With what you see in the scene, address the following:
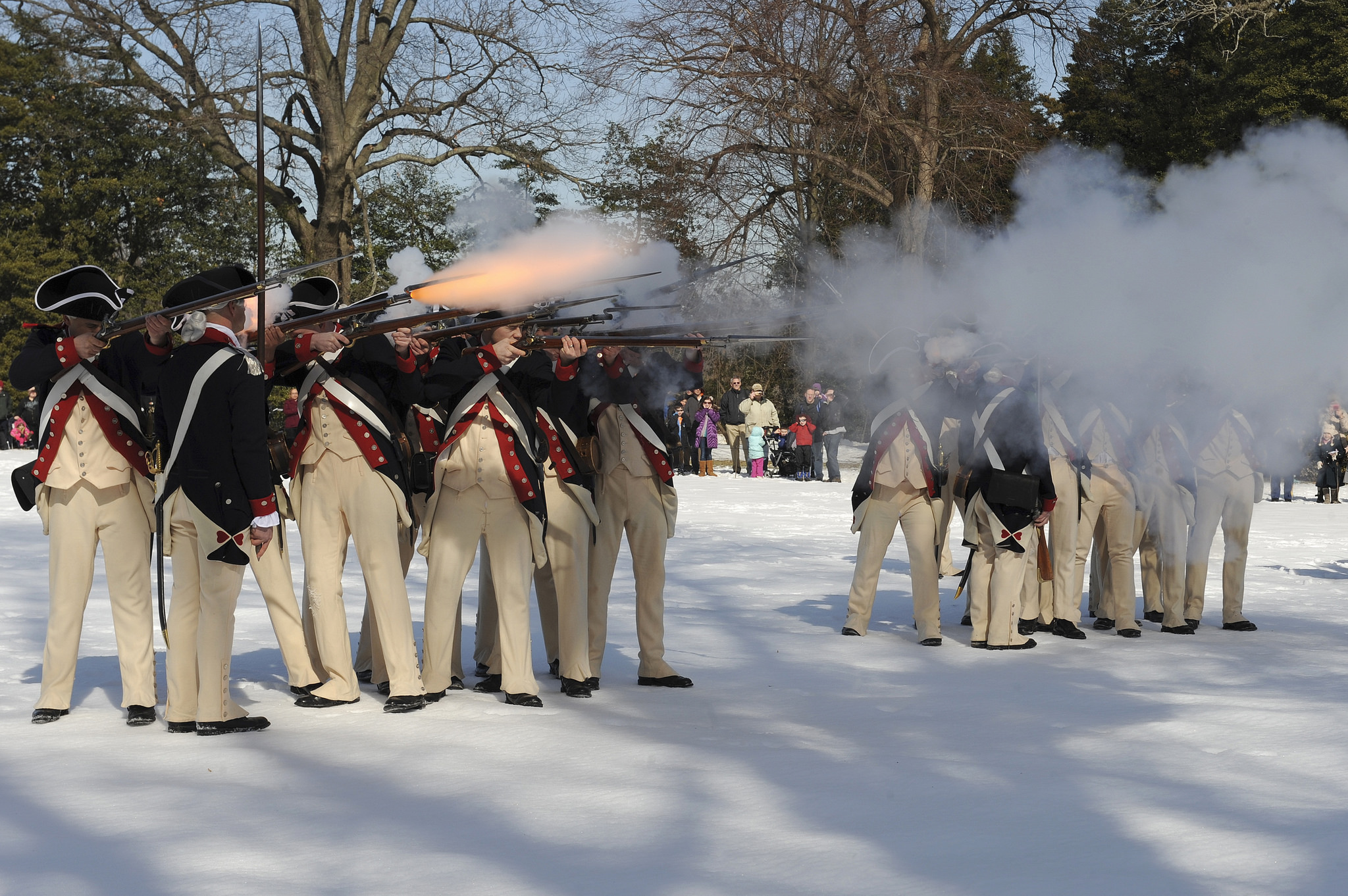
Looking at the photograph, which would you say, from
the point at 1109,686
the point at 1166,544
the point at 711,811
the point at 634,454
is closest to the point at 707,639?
the point at 634,454

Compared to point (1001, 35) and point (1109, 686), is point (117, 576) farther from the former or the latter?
point (1001, 35)

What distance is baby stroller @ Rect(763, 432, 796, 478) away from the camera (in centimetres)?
2530

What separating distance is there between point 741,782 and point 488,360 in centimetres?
264

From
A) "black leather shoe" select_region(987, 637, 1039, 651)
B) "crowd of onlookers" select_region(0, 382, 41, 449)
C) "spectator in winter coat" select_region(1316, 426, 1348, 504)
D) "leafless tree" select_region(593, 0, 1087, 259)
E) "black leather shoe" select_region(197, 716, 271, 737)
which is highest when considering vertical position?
"leafless tree" select_region(593, 0, 1087, 259)

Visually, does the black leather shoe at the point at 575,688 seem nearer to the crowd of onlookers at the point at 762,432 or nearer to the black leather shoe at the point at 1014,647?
the black leather shoe at the point at 1014,647

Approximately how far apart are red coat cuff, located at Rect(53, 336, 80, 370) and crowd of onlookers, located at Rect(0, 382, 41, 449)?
80.5 feet

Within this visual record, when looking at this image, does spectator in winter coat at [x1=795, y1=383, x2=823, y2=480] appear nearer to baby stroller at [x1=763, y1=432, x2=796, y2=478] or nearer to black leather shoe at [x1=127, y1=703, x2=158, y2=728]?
baby stroller at [x1=763, y1=432, x2=796, y2=478]

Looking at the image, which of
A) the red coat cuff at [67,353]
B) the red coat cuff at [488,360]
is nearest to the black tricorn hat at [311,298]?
the red coat cuff at [488,360]

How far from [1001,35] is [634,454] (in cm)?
2006

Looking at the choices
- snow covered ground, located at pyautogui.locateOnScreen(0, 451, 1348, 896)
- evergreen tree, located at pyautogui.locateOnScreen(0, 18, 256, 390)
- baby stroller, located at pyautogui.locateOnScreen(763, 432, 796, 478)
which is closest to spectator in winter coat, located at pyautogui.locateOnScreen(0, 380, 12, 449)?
evergreen tree, located at pyautogui.locateOnScreen(0, 18, 256, 390)

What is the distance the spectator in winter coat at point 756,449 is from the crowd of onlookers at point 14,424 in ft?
50.3

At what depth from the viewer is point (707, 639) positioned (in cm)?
866

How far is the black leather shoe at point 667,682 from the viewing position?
718 centimetres

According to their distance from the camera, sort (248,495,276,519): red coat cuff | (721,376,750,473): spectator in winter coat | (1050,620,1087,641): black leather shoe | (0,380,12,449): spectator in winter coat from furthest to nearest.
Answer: (0,380,12,449): spectator in winter coat → (721,376,750,473): spectator in winter coat → (1050,620,1087,641): black leather shoe → (248,495,276,519): red coat cuff
